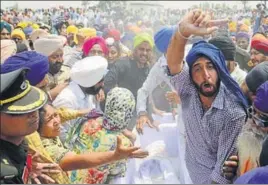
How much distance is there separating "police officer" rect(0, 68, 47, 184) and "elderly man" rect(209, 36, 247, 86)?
1.83 m

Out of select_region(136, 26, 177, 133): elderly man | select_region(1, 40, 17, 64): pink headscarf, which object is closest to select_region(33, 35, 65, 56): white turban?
select_region(1, 40, 17, 64): pink headscarf

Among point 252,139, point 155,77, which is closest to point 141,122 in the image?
point 155,77

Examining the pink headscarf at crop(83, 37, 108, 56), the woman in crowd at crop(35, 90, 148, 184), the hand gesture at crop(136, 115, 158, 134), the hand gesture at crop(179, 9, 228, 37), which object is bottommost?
the hand gesture at crop(136, 115, 158, 134)

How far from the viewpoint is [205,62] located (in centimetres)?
208

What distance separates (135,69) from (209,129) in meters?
2.31

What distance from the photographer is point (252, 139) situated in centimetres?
179

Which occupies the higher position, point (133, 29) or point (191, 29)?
point (191, 29)

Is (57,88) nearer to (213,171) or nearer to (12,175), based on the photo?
(213,171)

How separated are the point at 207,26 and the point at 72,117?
3.51ft

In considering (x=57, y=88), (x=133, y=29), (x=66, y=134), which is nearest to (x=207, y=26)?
(x=66, y=134)

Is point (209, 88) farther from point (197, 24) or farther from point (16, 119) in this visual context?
point (16, 119)

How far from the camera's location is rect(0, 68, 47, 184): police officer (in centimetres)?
142

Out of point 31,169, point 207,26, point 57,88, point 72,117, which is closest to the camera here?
point 31,169

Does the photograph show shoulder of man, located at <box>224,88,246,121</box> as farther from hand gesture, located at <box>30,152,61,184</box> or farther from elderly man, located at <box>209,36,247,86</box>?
elderly man, located at <box>209,36,247,86</box>
